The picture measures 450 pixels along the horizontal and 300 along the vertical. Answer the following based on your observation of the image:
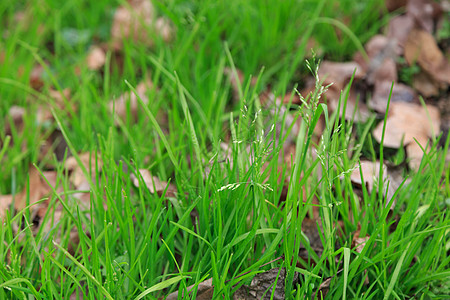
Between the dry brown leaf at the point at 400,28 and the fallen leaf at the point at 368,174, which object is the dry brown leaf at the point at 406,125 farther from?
the dry brown leaf at the point at 400,28

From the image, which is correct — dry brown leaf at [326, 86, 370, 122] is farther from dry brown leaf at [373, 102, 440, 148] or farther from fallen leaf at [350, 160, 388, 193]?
fallen leaf at [350, 160, 388, 193]

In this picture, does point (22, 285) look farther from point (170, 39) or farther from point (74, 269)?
point (170, 39)

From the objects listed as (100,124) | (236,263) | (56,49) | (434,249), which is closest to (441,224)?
(434,249)

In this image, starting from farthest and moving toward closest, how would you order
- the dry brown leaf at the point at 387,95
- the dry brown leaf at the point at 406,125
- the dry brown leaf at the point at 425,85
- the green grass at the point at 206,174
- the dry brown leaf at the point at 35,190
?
the dry brown leaf at the point at 425,85 → the dry brown leaf at the point at 387,95 → the dry brown leaf at the point at 406,125 → the dry brown leaf at the point at 35,190 → the green grass at the point at 206,174

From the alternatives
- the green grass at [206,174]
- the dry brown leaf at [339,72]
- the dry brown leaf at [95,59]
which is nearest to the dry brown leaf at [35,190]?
the green grass at [206,174]

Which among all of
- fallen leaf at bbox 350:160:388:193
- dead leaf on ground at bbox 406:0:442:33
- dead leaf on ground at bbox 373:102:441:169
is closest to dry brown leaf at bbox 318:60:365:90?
dead leaf on ground at bbox 373:102:441:169

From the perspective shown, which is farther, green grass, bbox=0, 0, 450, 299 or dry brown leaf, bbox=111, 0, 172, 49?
dry brown leaf, bbox=111, 0, 172, 49
